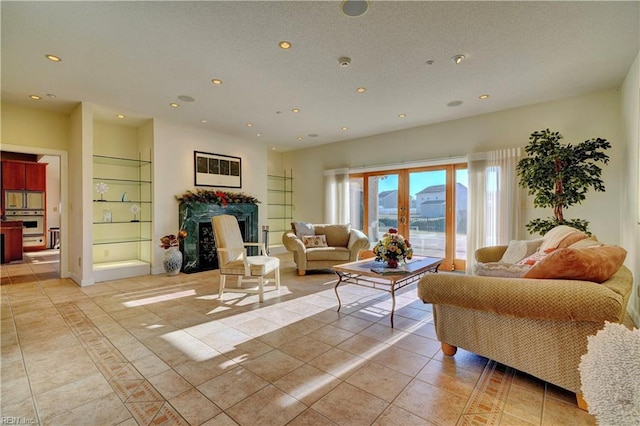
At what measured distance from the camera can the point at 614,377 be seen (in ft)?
1.78

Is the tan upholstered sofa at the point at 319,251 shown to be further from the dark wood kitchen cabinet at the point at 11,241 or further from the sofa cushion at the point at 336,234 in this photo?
the dark wood kitchen cabinet at the point at 11,241

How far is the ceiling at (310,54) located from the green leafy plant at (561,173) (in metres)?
0.88

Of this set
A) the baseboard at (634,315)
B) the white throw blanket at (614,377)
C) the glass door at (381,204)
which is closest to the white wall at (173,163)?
the glass door at (381,204)

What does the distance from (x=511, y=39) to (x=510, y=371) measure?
9.48 ft

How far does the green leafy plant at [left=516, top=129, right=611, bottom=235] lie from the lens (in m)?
3.52

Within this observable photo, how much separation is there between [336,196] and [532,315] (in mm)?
5610

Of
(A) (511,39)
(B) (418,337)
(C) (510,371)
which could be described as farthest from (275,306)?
(A) (511,39)

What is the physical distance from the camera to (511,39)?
2.79 metres

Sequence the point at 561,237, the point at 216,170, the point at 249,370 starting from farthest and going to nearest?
the point at 216,170 → the point at 561,237 → the point at 249,370

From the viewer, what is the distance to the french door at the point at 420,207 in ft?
18.4

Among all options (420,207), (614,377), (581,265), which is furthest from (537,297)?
(420,207)

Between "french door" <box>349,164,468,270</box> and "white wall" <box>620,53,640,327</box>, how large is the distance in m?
2.14

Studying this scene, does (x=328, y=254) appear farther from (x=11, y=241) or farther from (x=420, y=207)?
(x=11, y=241)

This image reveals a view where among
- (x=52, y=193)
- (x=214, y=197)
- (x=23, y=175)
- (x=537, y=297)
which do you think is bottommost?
(x=537, y=297)
